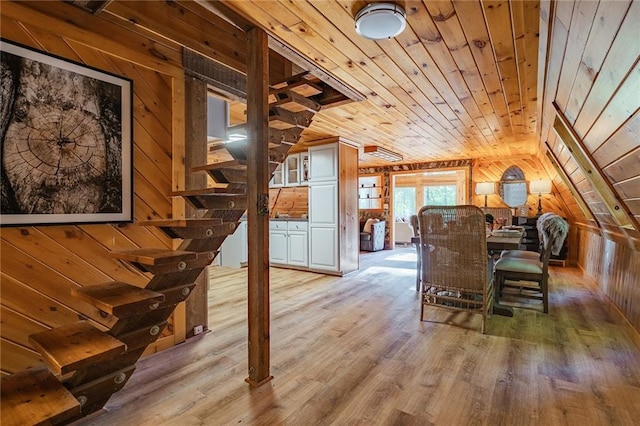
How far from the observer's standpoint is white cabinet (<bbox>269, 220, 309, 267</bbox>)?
5.40 metres

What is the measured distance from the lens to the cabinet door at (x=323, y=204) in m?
5.03

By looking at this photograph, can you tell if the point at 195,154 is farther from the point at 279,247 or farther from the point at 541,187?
the point at 541,187

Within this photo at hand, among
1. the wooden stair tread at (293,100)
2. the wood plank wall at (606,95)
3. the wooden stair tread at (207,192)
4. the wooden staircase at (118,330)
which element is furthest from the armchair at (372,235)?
the wooden stair tread at (207,192)

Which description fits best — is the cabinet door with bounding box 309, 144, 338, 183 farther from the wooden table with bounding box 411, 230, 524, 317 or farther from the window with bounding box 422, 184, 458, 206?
the window with bounding box 422, 184, 458, 206

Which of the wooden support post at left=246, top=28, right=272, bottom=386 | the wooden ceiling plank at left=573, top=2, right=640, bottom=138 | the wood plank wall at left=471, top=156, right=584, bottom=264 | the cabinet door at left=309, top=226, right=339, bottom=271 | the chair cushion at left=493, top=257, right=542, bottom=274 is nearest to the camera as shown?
the wooden ceiling plank at left=573, top=2, right=640, bottom=138

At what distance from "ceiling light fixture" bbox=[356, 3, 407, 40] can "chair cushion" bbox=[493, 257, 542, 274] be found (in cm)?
259

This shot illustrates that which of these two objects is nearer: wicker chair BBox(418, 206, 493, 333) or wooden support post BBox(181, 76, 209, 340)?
wooden support post BBox(181, 76, 209, 340)

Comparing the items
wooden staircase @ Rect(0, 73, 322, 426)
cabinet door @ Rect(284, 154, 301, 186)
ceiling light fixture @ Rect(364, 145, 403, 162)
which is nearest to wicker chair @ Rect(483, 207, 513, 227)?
ceiling light fixture @ Rect(364, 145, 403, 162)

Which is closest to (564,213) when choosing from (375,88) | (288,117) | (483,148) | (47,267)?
(483,148)

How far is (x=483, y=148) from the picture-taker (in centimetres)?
573

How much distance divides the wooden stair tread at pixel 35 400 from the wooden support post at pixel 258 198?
0.91 m

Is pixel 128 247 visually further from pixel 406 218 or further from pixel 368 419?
pixel 406 218

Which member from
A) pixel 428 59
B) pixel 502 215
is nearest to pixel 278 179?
pixel 428 59

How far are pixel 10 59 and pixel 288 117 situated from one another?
160 cm
